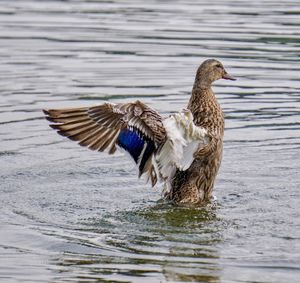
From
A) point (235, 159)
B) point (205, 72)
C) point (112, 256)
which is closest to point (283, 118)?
point (235, 159)

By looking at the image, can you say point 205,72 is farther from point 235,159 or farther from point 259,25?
point 259,25

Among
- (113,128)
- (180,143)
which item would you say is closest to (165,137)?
(180,143)

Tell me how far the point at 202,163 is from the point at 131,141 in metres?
0.96

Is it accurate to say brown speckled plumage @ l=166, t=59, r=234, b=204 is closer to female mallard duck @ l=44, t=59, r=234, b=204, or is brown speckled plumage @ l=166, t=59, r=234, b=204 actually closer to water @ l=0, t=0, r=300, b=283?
female mallard duck @ l=44, t=59, r=234, b=204

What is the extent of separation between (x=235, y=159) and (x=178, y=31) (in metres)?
8.12

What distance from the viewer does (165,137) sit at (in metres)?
10.8

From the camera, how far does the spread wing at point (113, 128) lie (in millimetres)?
10711

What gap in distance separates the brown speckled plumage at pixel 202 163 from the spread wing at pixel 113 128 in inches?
25.8

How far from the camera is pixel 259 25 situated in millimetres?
20984

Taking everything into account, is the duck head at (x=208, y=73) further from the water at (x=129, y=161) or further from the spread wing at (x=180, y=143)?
the water at (x=129, y=161)

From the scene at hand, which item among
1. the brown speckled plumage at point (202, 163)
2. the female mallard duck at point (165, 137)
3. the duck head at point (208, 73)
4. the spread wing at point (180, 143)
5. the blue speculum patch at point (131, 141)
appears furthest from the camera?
the duck head at point (208, 73)

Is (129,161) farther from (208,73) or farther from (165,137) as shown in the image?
(165,137)

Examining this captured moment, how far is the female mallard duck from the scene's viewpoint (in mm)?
10695

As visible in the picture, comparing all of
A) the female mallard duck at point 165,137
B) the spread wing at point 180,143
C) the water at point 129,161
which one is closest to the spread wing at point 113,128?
the female mallard duck at point 165,137
